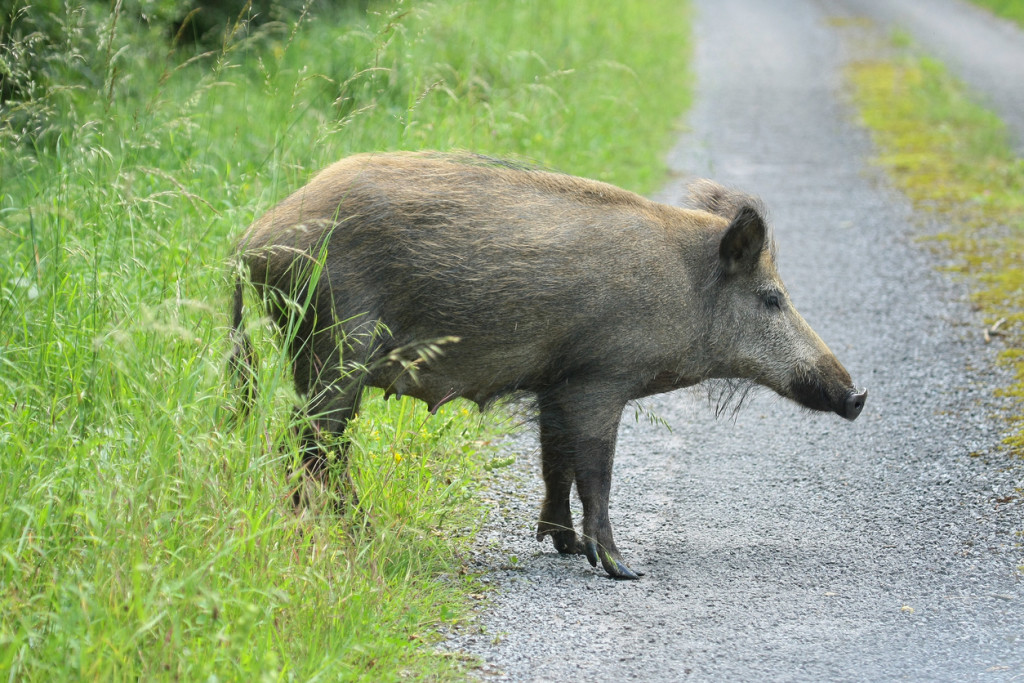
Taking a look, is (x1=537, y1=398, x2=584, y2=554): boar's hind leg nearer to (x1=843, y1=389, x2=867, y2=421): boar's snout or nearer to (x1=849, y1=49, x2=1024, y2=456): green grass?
(x1=843, y1=389, x2=867, y2=421): boar's snout

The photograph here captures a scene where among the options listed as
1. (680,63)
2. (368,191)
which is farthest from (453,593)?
(680,63)

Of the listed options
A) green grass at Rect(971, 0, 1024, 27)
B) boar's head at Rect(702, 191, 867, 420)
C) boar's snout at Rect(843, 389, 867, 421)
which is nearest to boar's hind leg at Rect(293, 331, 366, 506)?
boar's head at Rect(702, 191, 867, 420)

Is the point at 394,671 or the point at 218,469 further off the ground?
the point at 218,469

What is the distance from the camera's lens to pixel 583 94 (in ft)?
33.7

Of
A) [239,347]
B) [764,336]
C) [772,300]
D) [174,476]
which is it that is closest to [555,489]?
[764,336]

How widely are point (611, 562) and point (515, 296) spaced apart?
104 cm

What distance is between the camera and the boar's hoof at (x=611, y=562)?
414 cm

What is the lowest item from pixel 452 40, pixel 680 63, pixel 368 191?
pixel 680 63

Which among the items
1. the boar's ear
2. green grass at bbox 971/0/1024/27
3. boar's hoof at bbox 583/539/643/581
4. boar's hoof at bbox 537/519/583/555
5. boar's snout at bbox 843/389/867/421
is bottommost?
boar's hoof at bbox 537/519/583/555

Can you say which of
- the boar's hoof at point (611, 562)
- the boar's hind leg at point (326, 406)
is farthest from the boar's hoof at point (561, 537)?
the boar's hind leg at point (326, 406)

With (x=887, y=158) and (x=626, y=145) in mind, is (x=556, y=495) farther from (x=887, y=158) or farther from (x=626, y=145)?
(x=887, y=158)

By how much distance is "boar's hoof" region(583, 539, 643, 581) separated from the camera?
4.14 m

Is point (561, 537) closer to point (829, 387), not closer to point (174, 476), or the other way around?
point (829, 387)

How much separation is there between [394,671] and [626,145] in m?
7.42
